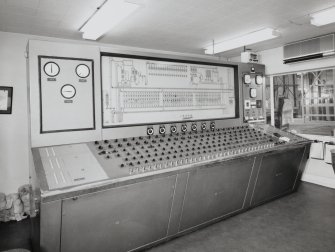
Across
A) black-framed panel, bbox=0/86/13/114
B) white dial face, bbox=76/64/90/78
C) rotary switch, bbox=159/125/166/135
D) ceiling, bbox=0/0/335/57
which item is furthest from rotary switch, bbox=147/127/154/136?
black-framed panel, bbox=0/86/13/114

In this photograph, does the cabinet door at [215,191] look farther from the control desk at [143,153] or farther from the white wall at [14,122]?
the white wall at [14,122]

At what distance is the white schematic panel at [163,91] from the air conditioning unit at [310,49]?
1638 millimetres

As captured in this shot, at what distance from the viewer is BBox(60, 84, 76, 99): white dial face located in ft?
7.48

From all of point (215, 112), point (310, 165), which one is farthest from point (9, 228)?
point (310, 165)

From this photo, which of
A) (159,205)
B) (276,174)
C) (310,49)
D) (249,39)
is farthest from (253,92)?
(159,205)

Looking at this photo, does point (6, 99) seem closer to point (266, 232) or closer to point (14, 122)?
point (14, 122)

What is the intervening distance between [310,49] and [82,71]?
12.3 ft

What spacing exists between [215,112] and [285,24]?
1.63 meters

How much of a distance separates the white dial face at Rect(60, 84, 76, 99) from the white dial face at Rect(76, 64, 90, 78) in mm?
143

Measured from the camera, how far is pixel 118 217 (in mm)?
2059

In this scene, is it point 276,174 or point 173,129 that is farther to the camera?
point 276,174

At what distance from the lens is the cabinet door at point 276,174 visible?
3193mm

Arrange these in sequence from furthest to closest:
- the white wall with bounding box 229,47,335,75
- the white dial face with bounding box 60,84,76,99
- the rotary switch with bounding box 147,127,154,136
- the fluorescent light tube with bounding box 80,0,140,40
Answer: the white wall with bounding box 229,47,335,75, the rotary switch with bounding box 147,127,154,136, the fluorescent light tube with bounding box 80,0,140,40, the white dial face with bounding box 60,84,76,99

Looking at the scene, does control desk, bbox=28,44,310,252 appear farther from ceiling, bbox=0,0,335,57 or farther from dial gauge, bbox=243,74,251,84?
ceiling, bbox=0,0,335,57
